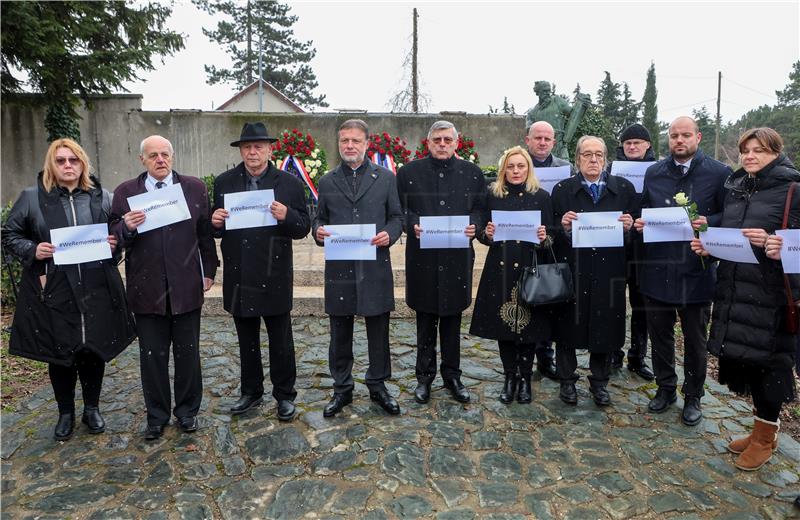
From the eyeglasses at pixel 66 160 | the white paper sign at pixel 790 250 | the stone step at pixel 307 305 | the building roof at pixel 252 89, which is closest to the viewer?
the white paper sign at pixel 790 250

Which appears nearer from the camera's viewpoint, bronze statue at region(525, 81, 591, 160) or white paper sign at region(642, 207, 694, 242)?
white paper sign at region(642, 207, 694, 242)

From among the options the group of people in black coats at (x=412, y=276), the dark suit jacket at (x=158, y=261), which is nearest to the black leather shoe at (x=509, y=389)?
the group of people in black coats at (x=412, y=276)

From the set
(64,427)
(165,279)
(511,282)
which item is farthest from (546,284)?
(64,427)

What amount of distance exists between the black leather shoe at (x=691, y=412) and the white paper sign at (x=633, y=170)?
1.76 metres

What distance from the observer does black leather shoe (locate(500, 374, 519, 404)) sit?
4.50 metres

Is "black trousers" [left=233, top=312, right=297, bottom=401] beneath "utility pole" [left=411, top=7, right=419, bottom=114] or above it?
beneath

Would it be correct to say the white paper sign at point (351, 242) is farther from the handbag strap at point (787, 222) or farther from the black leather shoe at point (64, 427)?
the handbag strap at point (787, 222)

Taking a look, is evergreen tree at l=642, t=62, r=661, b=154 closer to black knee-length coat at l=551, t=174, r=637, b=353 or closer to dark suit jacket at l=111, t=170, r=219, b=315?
black knee-length coat at l=551, t=174, r=637, b=353

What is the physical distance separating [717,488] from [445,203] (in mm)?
2581

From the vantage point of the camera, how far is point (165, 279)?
12.5 feet

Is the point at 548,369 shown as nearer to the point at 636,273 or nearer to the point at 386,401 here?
the point at 636,273

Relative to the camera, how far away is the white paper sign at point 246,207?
3900mm

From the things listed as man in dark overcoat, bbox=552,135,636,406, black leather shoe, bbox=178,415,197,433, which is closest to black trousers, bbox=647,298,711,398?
man in dark overcoat, bbox=552,135,636,406

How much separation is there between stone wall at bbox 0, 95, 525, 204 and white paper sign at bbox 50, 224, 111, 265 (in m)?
15.2
